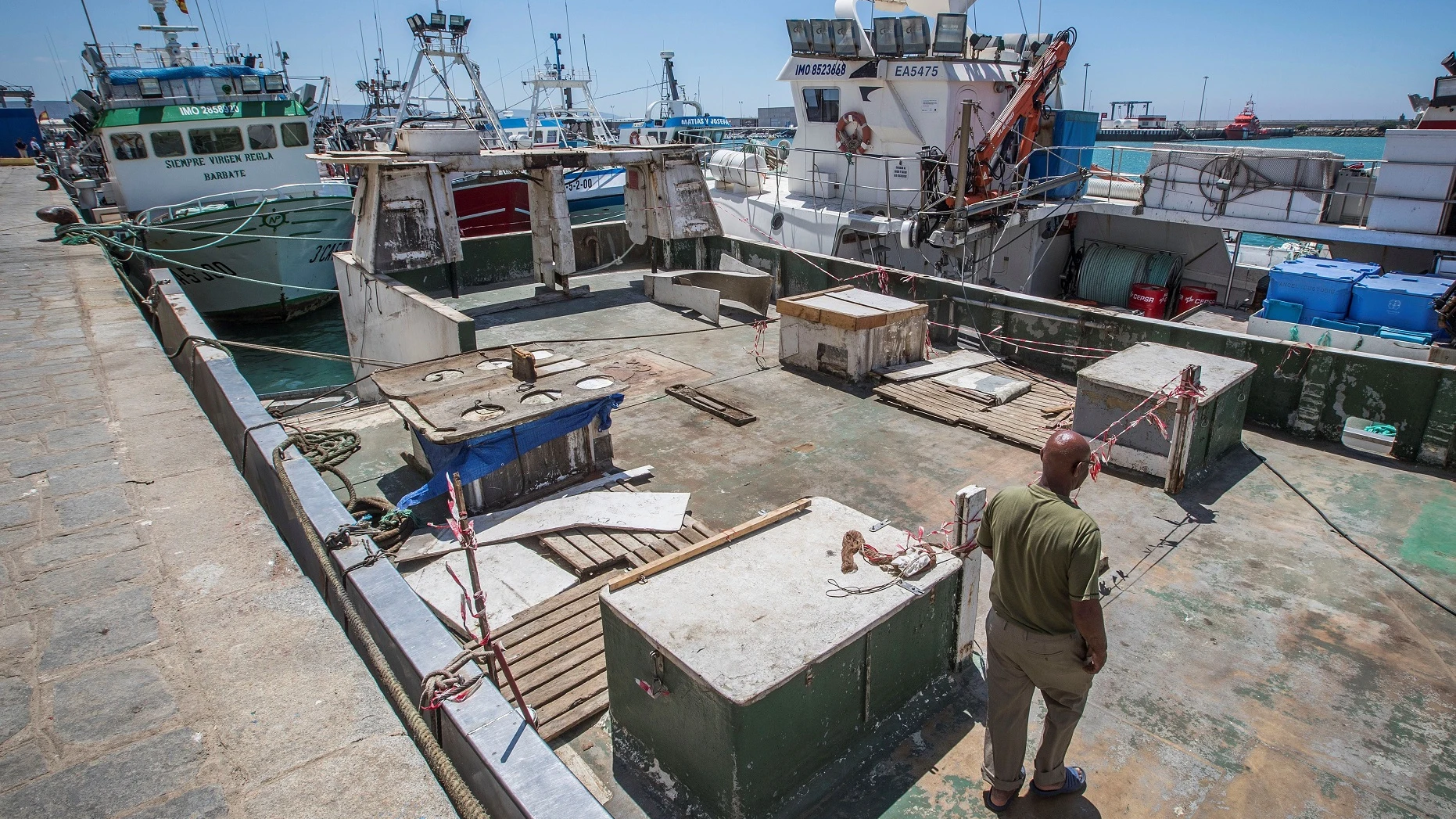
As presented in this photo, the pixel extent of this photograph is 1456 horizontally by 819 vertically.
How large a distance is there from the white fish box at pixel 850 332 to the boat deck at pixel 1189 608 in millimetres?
377

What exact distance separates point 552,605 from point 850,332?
5.37 metres

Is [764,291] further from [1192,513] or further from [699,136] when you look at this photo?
[699,136]

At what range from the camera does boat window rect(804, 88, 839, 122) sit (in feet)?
53.4

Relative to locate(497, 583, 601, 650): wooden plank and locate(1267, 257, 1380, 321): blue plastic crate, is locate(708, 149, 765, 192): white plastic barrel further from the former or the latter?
locate(497, 583, 601, 650): wooden plank

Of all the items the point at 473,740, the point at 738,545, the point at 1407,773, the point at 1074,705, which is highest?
the point at 473,740

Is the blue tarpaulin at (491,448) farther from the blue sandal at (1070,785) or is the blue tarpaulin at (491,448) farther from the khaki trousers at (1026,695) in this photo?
the blue sandal at (1070,785)

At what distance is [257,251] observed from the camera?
17516 mm

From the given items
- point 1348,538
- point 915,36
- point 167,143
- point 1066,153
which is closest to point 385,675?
point 1348,538

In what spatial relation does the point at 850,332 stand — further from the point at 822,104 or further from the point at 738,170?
the point at 738,170

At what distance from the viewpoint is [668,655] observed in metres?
3.62

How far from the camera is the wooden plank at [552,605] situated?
16.7 ft

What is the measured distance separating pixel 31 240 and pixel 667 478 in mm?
12451

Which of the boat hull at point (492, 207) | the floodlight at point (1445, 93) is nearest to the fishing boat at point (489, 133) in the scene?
the boat hull at point (492, 207)

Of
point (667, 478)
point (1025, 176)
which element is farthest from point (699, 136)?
point (667, 478)
